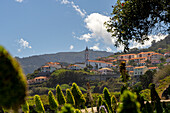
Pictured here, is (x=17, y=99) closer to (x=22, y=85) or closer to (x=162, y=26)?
(x=22, y=85)

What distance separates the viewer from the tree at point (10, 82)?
11.3ft

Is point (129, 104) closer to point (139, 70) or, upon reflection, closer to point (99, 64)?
point (139, 70)


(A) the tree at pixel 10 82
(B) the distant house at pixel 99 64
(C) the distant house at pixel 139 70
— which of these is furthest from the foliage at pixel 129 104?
(B) the distant house at pixel 99 64

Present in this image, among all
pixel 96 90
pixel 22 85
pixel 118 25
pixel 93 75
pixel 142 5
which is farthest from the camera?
pixel 93 75

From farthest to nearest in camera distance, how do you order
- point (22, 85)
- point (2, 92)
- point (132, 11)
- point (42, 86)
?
1. point (42, 86)
2. point (132, 11)
3. point (22, 85)
4. point (2, 92)

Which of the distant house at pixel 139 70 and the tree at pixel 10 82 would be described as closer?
the tree at pixel 10 82

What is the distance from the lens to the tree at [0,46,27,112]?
3.45m

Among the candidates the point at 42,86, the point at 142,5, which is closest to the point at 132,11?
the point at 142,5

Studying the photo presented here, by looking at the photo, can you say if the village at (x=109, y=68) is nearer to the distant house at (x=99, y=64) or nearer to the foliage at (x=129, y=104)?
the distant house at (x=99, y=64)

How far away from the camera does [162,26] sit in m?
18.1

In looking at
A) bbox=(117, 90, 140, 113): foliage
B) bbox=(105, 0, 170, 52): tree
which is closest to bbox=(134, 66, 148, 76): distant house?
bbox=(105, 0, 170, 52): tree

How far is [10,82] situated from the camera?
3.49 meters

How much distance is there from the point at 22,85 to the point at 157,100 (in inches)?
409

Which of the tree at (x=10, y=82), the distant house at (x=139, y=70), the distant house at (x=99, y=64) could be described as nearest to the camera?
the tree at (x=10, y=82)
